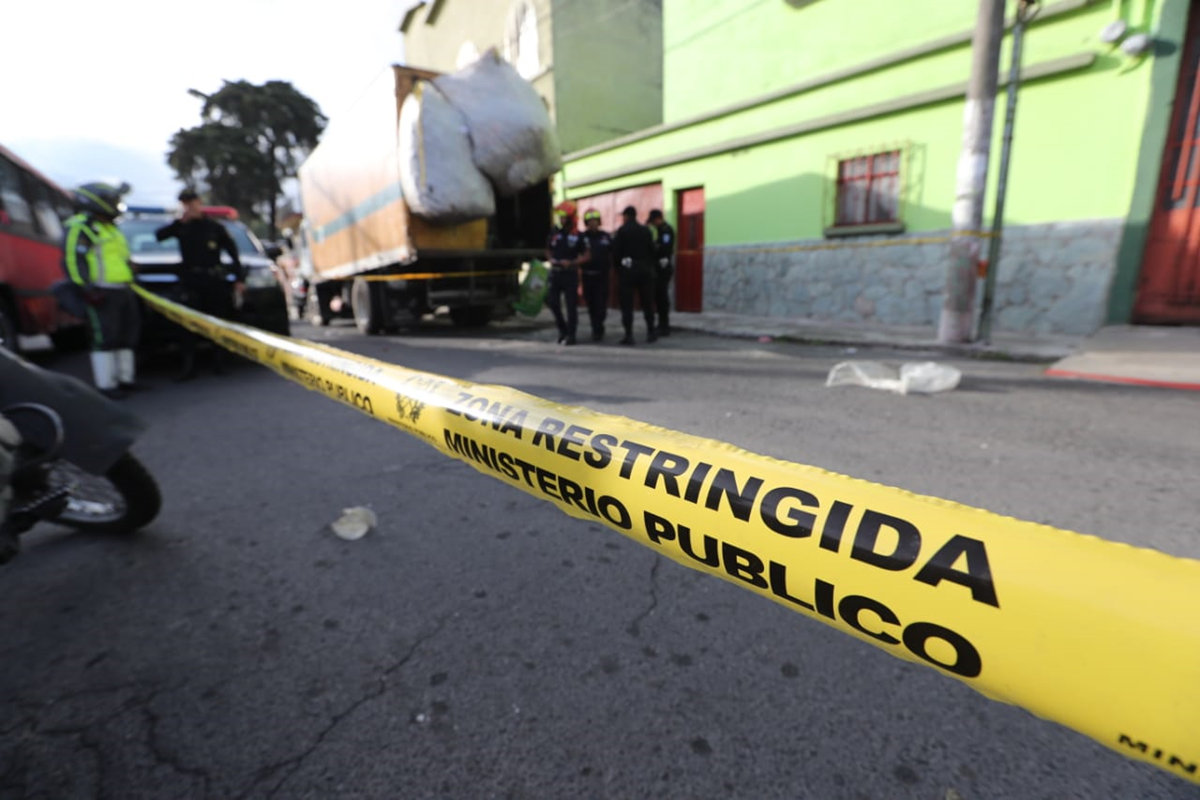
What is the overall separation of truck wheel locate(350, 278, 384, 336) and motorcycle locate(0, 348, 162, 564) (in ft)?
24.6

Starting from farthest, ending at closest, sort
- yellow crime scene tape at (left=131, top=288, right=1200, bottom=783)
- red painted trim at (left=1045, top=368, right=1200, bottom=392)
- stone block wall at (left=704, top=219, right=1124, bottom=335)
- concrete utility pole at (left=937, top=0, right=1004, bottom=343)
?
stone block wall at (left=704, top=219, right=1124, bottom=335), concrete utility pole at (left=937, top=0, right=1004, bottom=343), red painted trim at (left=1045, top=368, right=1200, bottom=392), yellow crime scene tape at (left=131, top=288, right=1200, bottom=783)

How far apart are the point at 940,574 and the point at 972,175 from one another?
302 inches

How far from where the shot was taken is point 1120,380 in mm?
4781

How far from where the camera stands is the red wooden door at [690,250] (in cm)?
1191

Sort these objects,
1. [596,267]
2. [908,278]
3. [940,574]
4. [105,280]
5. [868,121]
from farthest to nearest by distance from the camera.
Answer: [868,121] → [908,278] → [596,267] → [105,280] → [940,574]

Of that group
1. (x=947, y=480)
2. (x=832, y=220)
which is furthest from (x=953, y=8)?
(x=947, y=480)

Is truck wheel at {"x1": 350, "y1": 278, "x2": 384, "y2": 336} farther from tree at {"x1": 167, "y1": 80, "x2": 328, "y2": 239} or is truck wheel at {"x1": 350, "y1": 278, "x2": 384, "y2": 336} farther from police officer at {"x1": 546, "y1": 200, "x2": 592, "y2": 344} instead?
tree at {"x1": 167, "y1": 80, "x2": 328, "y2": 239}

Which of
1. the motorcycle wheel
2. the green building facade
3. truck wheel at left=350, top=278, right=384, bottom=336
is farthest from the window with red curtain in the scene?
the motorcycle wheel

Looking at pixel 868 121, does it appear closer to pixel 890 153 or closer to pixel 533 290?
pixel 890 153

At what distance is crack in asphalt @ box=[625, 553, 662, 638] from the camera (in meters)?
1.73

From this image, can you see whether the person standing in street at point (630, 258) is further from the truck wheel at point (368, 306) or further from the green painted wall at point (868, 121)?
the truck wheel at point (368, 306)

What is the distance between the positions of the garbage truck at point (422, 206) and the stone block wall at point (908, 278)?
411 cm

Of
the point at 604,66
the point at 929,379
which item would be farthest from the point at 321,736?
the point at 604,66

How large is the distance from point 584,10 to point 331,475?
17582 mm
